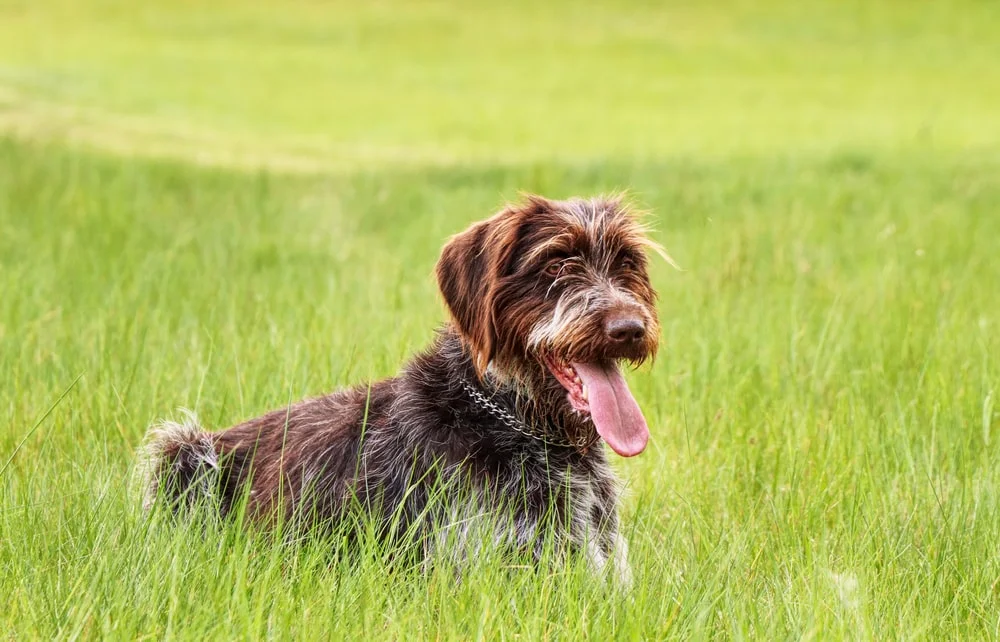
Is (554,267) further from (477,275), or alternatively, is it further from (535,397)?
(535,397)

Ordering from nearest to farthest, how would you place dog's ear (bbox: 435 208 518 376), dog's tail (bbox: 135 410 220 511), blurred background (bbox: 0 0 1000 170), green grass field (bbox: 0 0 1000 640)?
green grass field (bbox: 0 0 1000 640)
dog's ear (bbox: 435 208 518 376)
dog's tail (bbox: 135 410 220 511)
blurred background (bbox: 0 0 1000 170)

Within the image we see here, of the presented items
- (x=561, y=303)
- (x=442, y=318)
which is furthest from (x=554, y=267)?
(x=442, y=318)

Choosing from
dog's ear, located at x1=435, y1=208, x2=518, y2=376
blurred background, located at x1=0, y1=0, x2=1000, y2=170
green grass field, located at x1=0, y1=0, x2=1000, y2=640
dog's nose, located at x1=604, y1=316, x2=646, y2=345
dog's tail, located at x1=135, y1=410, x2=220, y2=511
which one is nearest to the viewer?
green grass field, located at x1=0, y1=0, x2=1000, y2=640

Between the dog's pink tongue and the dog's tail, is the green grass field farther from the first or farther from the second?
the dog's pink tongue

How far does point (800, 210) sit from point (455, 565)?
8.33 meters

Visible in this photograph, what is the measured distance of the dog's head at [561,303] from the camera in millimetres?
4188

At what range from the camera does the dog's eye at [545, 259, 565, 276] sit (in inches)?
174

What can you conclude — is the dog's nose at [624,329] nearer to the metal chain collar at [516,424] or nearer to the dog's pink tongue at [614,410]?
the dog's pink tongue at [614,410]

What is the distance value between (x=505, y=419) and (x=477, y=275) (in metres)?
0.54

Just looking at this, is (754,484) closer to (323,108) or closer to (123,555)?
(123,555)

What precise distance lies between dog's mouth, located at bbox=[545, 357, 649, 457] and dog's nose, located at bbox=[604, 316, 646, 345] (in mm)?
197

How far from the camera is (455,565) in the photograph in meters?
4.10

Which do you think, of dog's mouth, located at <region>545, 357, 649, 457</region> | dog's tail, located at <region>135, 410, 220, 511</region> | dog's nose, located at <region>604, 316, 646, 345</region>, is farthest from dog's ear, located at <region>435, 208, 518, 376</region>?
dog's tail, located at <region>135, 410, 220, 511</region>

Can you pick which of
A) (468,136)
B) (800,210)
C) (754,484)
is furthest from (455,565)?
(468,136)
